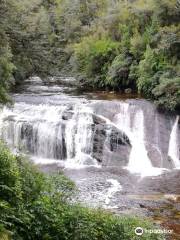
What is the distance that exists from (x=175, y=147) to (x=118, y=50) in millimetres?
13795

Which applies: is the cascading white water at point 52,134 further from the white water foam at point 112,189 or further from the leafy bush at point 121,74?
the leafy bush at point 121,74

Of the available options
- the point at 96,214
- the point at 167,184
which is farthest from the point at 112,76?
the point at 96,214

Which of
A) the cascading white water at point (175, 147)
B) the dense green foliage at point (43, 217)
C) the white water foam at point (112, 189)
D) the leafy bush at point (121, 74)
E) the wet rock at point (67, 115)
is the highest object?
the leafy bush at point (121, 74)

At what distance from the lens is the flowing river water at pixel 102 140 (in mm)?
22156

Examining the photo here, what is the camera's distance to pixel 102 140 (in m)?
25.5

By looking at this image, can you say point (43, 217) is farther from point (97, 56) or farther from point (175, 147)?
point (97, 56)

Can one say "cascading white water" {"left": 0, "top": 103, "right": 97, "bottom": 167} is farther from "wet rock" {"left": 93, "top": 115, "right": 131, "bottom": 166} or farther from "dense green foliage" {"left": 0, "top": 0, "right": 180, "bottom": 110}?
"dense green foliage" {"left": 0, "top": 0, "right": 180, "bottom": 110}

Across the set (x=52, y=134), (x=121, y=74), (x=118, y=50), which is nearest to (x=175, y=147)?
(x=52, y=134)

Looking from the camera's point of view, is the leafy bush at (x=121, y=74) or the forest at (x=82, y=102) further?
the leafy bush at (x=121, y=74)

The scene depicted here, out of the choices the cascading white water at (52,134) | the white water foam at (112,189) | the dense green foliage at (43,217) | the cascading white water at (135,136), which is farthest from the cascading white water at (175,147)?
the dense green foliage at (43,217)

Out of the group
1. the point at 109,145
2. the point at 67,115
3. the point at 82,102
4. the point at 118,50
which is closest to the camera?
the point at 109,145

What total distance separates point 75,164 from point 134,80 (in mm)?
11565

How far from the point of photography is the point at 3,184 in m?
10.8

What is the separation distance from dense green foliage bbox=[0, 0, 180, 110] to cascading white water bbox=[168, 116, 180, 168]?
4.46 feet
